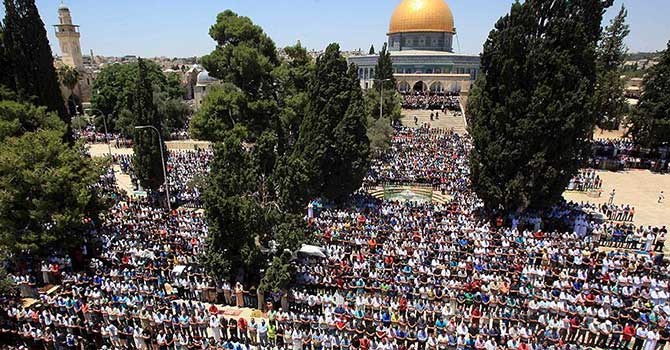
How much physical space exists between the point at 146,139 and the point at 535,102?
2058cm

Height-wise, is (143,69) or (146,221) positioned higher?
(143,69)

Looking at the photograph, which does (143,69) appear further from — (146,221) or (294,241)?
(294,241)

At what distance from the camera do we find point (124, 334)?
40.5 ft

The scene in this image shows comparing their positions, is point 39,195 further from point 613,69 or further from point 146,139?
point 613,69

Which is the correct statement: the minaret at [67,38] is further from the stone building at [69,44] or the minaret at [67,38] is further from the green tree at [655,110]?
the green tree at [655,110]

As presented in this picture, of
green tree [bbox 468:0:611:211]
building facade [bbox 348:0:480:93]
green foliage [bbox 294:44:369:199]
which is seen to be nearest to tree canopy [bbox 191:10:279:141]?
green foliage [bbox 294:44:369:199]

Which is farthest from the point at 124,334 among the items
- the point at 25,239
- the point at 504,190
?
the point at 504,190

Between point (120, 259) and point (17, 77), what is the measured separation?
1441 centimetres

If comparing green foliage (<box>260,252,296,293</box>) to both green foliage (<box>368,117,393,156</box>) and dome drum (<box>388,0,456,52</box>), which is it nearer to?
green foliage (<box>368,117,393,156</box>)

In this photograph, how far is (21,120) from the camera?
65.6 ft

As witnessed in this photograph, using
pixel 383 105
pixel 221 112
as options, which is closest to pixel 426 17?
pixel 383 105

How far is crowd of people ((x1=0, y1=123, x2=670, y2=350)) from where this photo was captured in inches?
459

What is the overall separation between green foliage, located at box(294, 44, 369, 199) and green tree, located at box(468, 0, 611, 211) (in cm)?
652

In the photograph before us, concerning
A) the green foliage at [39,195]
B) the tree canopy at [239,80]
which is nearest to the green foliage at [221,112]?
the tree canopy at [239,80]
